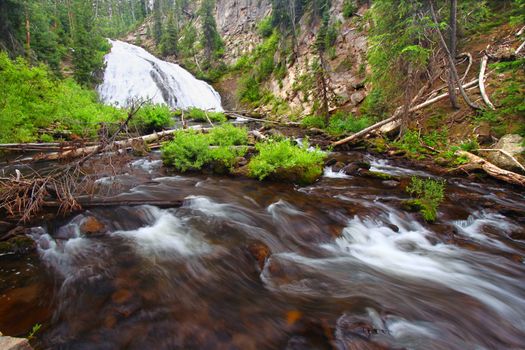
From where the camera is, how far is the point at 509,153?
7762 mm

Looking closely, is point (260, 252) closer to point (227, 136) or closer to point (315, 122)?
point (227, 136)

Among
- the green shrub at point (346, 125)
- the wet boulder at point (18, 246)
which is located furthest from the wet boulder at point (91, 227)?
the green shrub at point (346, 125)

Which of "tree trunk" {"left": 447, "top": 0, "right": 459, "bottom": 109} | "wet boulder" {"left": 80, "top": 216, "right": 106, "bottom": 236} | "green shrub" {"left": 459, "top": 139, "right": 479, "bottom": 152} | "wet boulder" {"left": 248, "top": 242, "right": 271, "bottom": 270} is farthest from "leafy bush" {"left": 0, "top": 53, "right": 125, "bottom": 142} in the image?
"tree trunk" {"left": 447, "top": 0, "right": 459, "bottom": 109}

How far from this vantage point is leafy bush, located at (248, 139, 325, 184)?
25.7 ft

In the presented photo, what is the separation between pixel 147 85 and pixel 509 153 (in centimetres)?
3030

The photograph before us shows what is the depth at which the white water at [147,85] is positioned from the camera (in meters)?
28.8

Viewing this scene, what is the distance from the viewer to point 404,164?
9984 millimetres

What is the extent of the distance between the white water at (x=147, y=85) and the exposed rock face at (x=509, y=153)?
24.0 metres

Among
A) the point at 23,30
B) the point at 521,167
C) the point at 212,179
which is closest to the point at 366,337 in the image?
the point at 212,179

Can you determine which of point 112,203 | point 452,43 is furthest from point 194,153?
point 452,43

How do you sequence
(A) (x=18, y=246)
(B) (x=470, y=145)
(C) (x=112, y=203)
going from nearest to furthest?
(A) (x=18, y=246)
(C) (x=112, y=203)
(B) (x=470, y=145)

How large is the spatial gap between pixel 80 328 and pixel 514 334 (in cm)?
482

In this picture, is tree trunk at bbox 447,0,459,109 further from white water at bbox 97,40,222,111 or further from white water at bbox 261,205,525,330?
white water at bbox 97,40,222,111

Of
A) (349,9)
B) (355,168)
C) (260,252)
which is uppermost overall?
(349,9)
